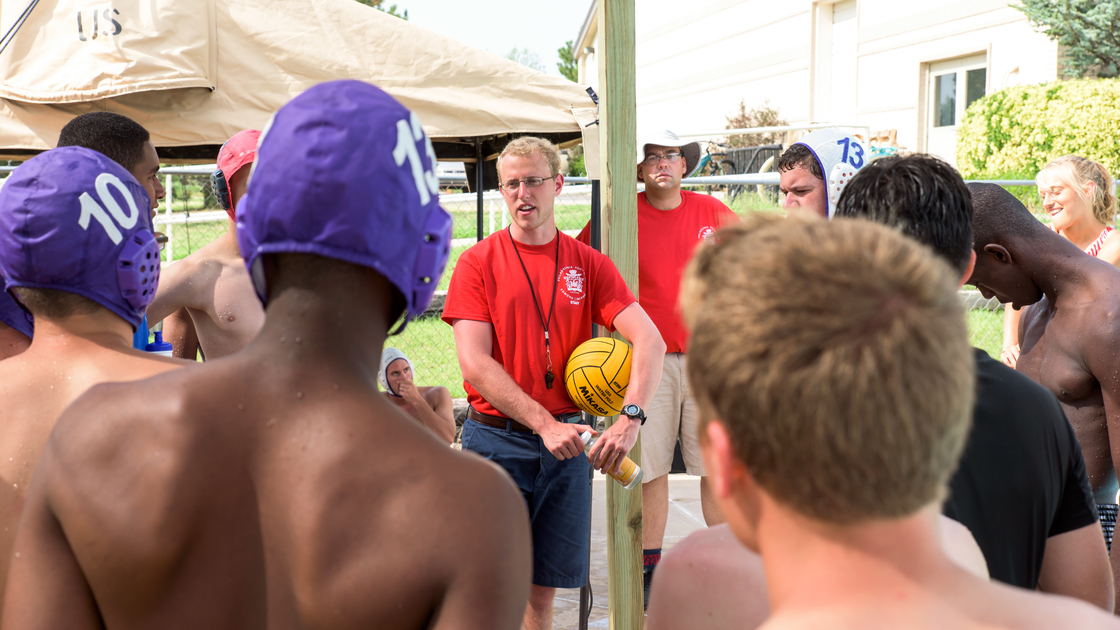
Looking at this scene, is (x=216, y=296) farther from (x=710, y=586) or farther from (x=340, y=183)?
(x=710, y=586)

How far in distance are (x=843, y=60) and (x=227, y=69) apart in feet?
82.3

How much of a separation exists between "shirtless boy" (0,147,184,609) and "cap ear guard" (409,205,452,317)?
760 mm

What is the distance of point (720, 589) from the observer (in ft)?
4.14

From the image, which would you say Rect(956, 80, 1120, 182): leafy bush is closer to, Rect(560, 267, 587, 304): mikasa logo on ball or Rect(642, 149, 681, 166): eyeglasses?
Rect(642, 149, 681, 166): eyeglasses

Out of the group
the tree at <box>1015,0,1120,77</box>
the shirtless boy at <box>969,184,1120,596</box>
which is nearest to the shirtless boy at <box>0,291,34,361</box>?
the shirtless boy at <box>969,184,1120,596</box>

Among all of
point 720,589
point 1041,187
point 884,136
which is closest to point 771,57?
point 884,136

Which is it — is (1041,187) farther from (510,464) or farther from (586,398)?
(510,464)

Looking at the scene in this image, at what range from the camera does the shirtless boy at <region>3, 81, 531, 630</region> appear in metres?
1.03

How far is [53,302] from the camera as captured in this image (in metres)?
1.64

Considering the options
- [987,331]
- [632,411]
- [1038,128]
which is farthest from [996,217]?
[1038,128]

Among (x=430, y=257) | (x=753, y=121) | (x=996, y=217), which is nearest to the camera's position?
(x=430, y=257)

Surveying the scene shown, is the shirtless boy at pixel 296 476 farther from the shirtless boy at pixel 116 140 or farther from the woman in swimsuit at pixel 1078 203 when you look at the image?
the woman in swimsuit at pixel 1078 203

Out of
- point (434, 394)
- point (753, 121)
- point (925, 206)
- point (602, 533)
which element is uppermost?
point (753, 121)

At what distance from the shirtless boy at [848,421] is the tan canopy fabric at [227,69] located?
403 centimetres
